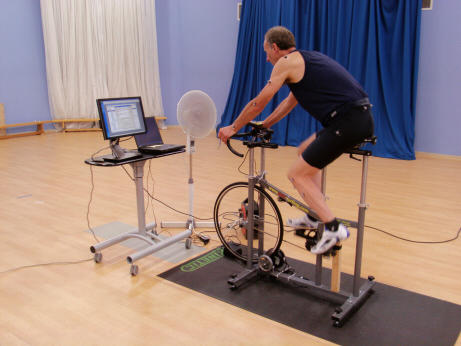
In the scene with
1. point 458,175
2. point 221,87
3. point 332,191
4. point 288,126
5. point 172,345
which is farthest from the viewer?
point 221,87

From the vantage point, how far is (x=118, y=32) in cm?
877

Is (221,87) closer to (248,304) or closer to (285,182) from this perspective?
(285,182)

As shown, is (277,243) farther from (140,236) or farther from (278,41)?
(278,41)

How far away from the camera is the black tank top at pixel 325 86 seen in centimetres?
230

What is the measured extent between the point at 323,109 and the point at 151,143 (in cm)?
138

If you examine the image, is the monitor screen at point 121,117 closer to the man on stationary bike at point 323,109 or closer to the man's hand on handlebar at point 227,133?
the man's hand on handlebar at point 227,133

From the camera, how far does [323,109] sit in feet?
7.68

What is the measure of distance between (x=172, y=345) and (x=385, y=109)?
527cm

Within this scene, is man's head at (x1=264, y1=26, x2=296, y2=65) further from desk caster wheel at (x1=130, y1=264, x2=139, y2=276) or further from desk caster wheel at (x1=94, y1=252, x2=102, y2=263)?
desk caster wheel at (x1=94, y1=252, x2=102, y2=263)

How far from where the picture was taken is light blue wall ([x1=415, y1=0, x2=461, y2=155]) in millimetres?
5922

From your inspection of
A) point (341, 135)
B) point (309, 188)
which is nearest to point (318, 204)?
point (309, 188)

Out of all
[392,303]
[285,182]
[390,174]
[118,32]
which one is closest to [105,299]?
[392,303]

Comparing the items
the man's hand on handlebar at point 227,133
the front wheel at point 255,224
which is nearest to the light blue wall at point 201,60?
the front wheel at point 255,224

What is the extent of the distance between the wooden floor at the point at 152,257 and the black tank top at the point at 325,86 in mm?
1180
